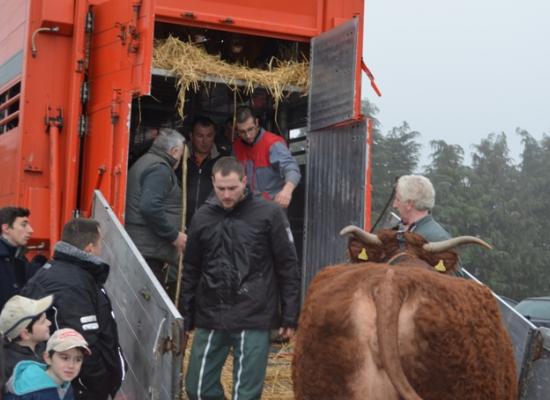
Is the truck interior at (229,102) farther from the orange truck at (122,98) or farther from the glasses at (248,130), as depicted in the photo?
the glasses at (248,130)

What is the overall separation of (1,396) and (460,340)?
2.05m

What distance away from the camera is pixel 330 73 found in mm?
7516

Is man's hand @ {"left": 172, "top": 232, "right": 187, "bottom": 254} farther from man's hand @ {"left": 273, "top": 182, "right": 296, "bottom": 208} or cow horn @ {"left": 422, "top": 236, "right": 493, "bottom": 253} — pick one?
cow horn @ {"left": 422, "top": 236, "right": 493, "bottom": 253}

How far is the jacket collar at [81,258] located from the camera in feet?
16.8

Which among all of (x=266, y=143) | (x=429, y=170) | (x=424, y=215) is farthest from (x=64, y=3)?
(x=429, y=170)

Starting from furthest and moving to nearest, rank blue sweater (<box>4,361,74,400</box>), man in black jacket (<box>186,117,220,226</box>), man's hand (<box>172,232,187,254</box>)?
man in black jacket (<box>186,117,220,226</box>), man's hand (<box>172,232,187,254</box>), blue sweater (<box>4,361,74,400</box>)

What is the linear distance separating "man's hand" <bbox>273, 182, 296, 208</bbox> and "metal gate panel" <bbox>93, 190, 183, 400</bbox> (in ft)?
4.94

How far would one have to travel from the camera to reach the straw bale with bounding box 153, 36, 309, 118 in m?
7.42

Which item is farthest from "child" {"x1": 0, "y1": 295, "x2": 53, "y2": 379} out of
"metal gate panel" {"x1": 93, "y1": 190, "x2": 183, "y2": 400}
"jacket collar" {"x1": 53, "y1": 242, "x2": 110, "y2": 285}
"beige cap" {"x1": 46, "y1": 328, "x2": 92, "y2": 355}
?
"metal gate panel" {"x1": 93, "y1": 190, "x2": 183, "y2": 400}

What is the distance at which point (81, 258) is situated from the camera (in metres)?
5.13

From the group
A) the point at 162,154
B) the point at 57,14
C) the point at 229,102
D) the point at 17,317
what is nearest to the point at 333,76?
the point at 162,154

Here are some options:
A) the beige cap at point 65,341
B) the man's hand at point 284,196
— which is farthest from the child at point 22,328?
the man's hand at point 284,196

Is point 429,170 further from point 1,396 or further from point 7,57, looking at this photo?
point 1,396

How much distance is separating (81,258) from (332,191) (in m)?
2.93
